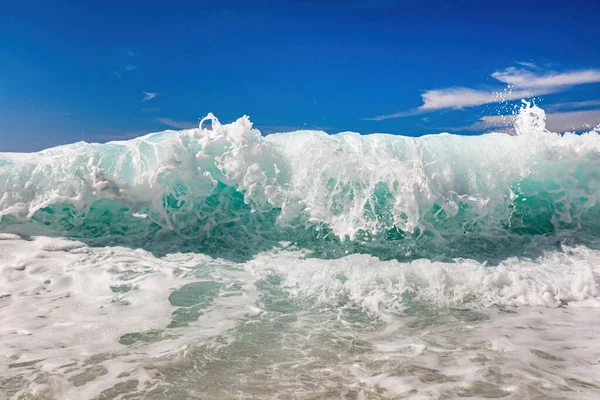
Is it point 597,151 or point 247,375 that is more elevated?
point 597,151

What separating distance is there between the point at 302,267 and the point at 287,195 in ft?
6.75

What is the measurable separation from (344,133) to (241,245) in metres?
4.30

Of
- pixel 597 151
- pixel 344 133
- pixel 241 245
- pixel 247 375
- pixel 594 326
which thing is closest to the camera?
pixel 247 375

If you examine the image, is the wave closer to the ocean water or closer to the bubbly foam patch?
the ocean water

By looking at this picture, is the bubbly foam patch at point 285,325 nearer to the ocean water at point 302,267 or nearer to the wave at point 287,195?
the ocean water at point 302,267

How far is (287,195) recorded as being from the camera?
27.6 feet

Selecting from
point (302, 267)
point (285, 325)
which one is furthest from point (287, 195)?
point (285, 325)

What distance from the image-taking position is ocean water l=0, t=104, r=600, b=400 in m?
3.62

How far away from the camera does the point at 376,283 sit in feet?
19.3

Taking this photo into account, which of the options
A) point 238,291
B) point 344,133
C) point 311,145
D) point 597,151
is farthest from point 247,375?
point 597,151

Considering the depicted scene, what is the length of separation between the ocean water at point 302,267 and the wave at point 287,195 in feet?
0.14

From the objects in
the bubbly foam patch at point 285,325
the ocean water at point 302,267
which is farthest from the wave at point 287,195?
the bubbly foam patch at point 285,325

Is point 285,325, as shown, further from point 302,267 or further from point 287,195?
point 287,195

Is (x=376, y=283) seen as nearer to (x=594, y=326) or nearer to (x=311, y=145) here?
(x=594, y=326)
